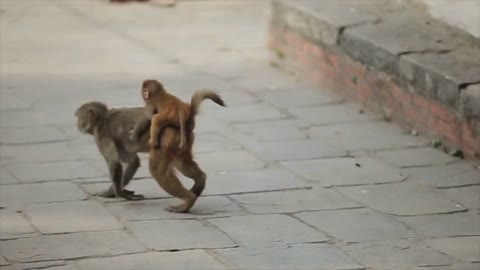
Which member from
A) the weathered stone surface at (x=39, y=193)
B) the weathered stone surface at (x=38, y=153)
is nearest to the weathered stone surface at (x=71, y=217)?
the weathered stone surface at (x=39, y=193)

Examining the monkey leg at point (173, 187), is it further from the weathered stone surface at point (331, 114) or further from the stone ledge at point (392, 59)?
the weathered stone surface at point (331, 114)

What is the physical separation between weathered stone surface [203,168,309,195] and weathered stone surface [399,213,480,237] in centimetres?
89

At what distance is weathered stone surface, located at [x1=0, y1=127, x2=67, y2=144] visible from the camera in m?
8.69

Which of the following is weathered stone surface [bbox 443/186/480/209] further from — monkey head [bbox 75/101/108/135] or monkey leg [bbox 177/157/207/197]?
monkey head [bbox 75/101/108/135]

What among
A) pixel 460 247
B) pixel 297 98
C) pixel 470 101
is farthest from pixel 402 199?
pixel 297 98

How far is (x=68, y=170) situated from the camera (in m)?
8.06

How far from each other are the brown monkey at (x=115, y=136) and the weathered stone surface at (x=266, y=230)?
26.2 inches

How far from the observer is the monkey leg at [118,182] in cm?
739

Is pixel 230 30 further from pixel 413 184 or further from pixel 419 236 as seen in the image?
pixel 419 236

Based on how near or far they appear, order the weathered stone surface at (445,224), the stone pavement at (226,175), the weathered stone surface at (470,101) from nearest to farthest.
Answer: the stone pavement at (226,175) < the weathered stone surface at (445,224) < the weathered stone surface at (470,101)

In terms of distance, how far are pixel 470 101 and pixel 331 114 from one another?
1.58 m

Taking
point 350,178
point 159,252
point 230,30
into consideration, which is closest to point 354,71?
point 350,178

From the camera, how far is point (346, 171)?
8203 mm

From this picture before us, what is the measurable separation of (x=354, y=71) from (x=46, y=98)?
2.40 meters
